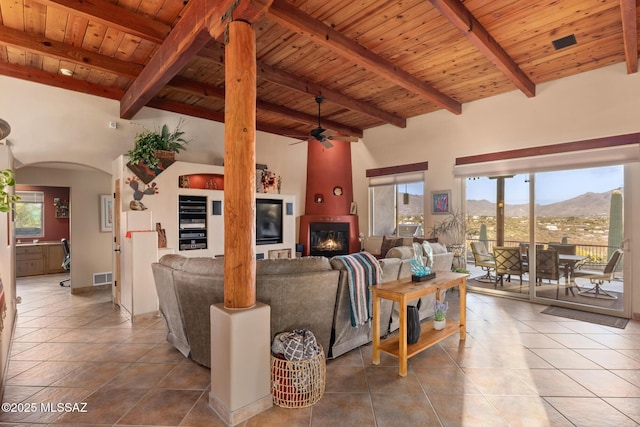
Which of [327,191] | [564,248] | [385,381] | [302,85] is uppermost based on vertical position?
[302,85]

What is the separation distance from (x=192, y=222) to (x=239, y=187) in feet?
10.9

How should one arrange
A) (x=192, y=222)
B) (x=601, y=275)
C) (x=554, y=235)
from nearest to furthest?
(x=601, y=275) < (x=554, y=235) < (x=192, y=222)

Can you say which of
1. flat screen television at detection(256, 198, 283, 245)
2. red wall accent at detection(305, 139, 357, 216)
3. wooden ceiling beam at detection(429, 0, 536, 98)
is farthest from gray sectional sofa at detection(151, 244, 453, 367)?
red wall accent at detection(305, 139, 357, 216)

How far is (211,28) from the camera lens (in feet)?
8.27

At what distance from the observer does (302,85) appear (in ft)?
15.0

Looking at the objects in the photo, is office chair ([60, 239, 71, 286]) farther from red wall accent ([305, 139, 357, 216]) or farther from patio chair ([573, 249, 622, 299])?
patio chair ([573, 249, 622, 299])

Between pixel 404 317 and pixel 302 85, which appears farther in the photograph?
pixel 302 85

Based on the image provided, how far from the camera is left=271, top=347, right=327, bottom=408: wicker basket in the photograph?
7.10ft

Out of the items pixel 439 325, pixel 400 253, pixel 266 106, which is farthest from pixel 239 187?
pixel 266 106

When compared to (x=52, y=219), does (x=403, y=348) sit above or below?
below

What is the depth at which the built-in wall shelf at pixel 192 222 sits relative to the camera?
16.2 ft

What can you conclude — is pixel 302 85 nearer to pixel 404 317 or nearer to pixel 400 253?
pixel 400 253

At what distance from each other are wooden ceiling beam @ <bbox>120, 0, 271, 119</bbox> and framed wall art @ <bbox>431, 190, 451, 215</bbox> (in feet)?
15.1

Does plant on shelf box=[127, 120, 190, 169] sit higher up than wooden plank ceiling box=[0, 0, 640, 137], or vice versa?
wooden plank ceiling box=[0, 0, 640, 137]
